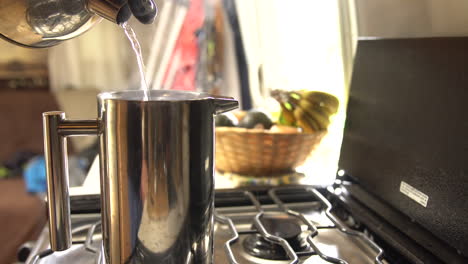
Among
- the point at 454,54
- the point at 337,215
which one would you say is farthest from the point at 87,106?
the point at 454,54

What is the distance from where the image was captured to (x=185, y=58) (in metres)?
2.08

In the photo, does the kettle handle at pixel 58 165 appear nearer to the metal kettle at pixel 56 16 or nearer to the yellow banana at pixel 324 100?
the metal kettle at pixel 56 16

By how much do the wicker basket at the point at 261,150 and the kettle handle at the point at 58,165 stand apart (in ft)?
1.33

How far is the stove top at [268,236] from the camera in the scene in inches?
21.2

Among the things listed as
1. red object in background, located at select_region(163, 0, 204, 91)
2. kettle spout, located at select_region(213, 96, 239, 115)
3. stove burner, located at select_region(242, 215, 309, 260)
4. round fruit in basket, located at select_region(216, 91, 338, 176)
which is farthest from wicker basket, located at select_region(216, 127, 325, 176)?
red object in background, located at select_region(163, 0, 204, 91)

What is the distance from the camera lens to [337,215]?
69 centimetres

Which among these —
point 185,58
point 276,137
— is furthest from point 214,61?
point 276,137

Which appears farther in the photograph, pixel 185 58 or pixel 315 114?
pixel 185 58

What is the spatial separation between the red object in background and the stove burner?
4.65ft

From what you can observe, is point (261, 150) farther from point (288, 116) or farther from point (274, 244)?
point (274, 244)

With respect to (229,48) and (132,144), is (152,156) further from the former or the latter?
(229,48)

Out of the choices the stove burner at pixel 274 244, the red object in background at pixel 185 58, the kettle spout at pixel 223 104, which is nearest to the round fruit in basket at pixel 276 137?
the stove burner at pixel 274 244

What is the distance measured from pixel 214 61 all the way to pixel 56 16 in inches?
51.0

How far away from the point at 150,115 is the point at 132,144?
0.03 meters
